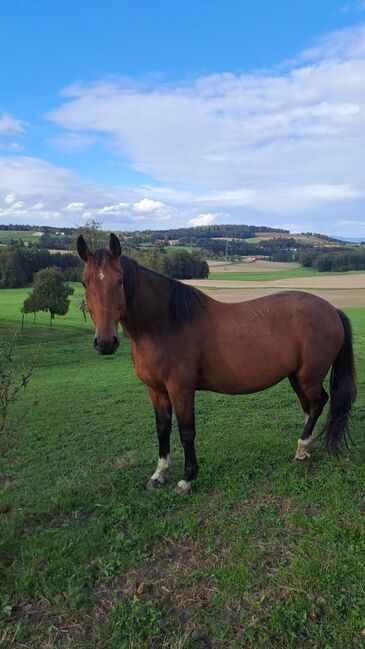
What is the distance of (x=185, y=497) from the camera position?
4.07 m

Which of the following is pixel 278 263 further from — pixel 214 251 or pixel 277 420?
pixel 277 420

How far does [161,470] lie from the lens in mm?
4512

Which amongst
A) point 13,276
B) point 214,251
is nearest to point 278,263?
point 214,251

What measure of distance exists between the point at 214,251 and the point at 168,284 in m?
77.7

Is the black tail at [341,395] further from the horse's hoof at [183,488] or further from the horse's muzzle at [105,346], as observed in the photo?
the horse's muzzle at [105,346]

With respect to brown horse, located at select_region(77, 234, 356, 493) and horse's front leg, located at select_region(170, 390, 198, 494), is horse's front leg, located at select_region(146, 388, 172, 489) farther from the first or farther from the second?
horse's front leg, located at select_region(170, 390, 198, 494)

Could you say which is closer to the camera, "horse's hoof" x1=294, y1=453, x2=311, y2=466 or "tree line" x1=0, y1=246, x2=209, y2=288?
"horse's hoof" x1=294, y1=453, x2=311, y2=466

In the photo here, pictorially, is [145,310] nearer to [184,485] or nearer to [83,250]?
[83,250]

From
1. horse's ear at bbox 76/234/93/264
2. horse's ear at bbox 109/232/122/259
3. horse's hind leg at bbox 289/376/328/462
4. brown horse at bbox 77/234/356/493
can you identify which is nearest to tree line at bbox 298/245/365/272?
horse's hind leg at bbox 289/376/328/462

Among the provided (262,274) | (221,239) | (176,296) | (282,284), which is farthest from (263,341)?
(221,239)

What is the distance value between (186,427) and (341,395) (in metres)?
1.97

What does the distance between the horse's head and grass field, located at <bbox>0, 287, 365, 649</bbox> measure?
1674mm

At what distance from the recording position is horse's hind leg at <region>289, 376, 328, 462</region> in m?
4.68

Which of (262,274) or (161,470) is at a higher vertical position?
(262,274)
